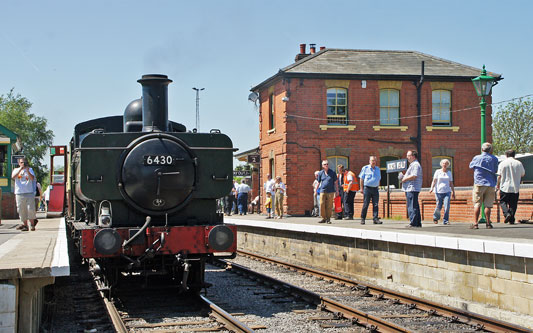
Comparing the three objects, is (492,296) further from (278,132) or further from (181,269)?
(278,132)

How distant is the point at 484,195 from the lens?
11.9 meters

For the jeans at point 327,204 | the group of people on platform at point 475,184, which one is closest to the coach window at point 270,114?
the group of people on platform at point 475,184

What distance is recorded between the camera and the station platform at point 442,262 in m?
7.95

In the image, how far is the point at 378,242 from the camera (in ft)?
38.2

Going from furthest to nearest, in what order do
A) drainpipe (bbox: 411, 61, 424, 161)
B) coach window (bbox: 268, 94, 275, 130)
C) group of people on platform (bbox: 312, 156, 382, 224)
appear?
coach window (bbox: 268, 94, 275, 130)
drainpipe (bbox: 411, 61, 424, 161)
group of people on platform (bbox: 312, 156, 382, 224)

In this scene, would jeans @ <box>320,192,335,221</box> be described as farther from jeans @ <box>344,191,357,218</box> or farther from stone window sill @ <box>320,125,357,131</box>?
stone window sill @ <box>320,125,357,131</box>

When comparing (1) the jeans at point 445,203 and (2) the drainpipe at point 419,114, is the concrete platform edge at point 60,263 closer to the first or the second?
(1) the jeans at point 445,203

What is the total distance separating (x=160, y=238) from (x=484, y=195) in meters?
6.20

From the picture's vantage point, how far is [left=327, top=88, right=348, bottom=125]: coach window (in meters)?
28.1

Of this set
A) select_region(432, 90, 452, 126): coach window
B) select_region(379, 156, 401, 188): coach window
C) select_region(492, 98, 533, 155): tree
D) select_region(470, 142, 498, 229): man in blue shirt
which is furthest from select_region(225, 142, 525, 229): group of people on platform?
select_region(492, 98, 533, 155): tree

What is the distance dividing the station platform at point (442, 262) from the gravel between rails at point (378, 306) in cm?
74

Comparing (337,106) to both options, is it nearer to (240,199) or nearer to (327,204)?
(240,199)

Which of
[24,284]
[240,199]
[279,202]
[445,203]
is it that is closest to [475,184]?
[445,203]

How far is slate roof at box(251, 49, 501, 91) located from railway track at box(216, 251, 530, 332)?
17.2m
